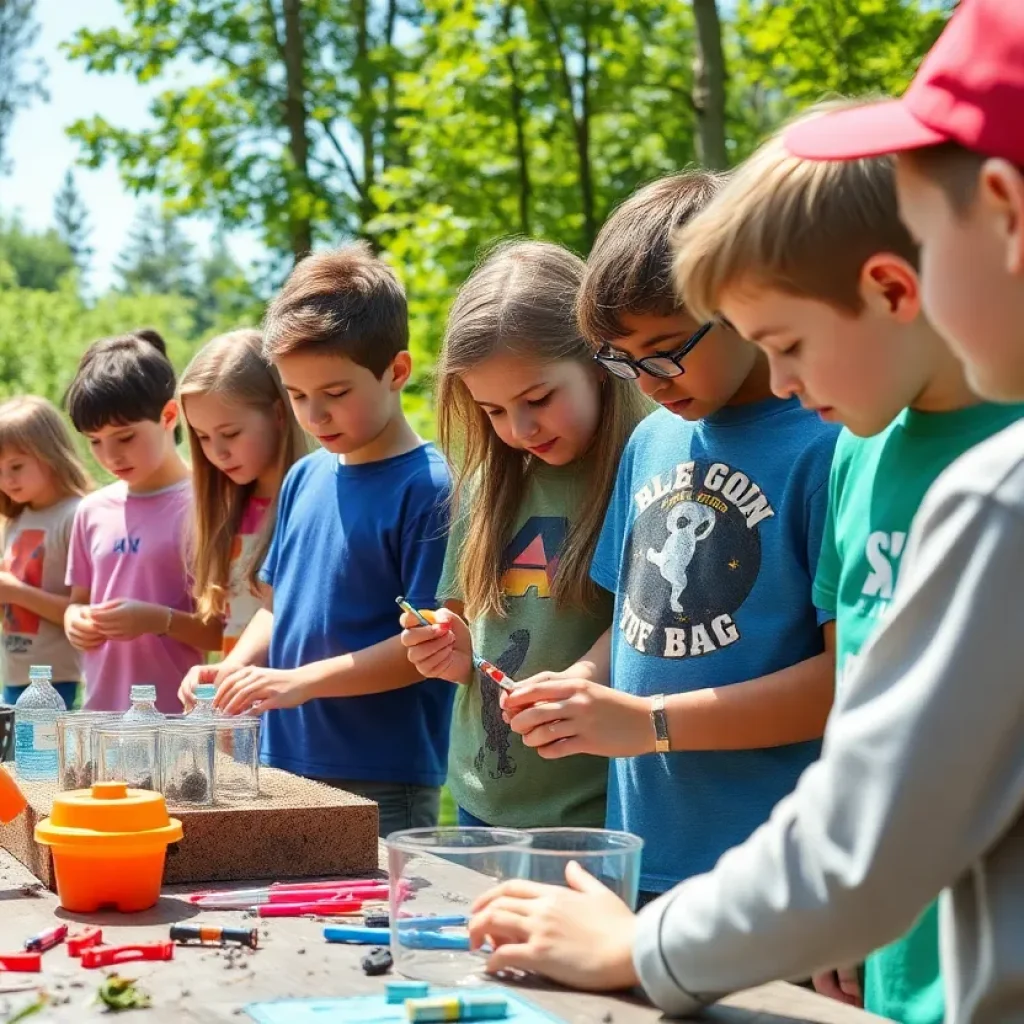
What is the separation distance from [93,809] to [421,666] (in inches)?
37.4

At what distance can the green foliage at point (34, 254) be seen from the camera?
64188mm

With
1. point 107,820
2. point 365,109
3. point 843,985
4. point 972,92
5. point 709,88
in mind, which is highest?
point 365,109

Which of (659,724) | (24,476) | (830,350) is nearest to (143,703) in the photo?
(659,724)

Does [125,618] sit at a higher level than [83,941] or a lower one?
higher

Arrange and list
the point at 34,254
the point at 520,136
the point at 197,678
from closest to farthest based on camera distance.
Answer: the point at 197,678 < the point at 520,136 < the point at 34,254

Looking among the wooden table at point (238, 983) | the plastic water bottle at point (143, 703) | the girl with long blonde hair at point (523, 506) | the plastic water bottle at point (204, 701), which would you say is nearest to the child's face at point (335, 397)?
the girl with long blonde hair at point (523, 506)

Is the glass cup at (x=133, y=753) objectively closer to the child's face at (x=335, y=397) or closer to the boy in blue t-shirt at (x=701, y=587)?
the boy in blue t-shirt at (x=701, y=587)

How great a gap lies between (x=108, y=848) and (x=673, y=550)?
1048 mm

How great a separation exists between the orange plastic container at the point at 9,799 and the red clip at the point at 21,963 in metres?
0.65

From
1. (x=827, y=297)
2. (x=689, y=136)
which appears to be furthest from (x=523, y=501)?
(x=689, y=136)

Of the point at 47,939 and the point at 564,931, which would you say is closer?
the point at 564,931

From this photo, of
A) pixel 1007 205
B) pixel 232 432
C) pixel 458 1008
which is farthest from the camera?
pixel 232 432

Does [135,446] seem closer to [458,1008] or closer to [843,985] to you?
[843,985]

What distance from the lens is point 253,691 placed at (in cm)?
308
